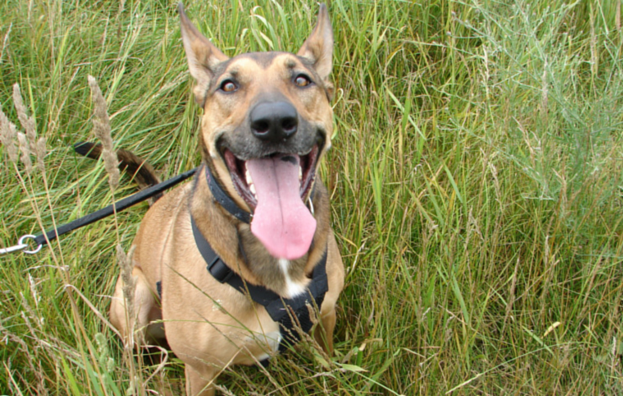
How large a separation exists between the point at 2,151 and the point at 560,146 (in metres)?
3.62

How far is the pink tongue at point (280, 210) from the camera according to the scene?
6.81 feet

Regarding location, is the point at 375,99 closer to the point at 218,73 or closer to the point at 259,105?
the point at 218,73

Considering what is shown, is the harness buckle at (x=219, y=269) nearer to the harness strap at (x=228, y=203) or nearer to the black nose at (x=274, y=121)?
the harness strap at (x=228, y=203)

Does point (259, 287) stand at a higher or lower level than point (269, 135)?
lower

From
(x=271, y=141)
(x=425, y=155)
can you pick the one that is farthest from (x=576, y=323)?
(x=271, y=141)

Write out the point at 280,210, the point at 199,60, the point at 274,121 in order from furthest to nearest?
the point at 199,60 → the point at 280,210 → the point at 274,121

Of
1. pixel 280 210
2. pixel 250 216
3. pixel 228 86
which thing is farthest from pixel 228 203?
pixel 228 86

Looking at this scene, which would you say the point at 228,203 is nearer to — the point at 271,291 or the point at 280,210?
the point at 280,210

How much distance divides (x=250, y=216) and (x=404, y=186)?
3.59 ft

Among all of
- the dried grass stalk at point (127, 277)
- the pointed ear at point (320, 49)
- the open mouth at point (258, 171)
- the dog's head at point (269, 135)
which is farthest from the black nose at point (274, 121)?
the dried grass stalk at point (127, 277)

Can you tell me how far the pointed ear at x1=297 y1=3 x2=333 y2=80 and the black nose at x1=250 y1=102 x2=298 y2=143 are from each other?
0.76 meters

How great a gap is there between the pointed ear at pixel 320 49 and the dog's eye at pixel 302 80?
27 cm

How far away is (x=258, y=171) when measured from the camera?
2.17m

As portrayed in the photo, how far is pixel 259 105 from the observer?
2047 mm
